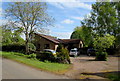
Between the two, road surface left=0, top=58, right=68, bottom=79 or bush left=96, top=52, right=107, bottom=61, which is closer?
road surface left=0, top=58, right=68, bottom=79

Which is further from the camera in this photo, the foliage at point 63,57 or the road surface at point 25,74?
the foliage at point 63,57

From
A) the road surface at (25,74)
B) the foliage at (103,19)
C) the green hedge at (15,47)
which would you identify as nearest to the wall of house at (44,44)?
the green hedge at (15,47)

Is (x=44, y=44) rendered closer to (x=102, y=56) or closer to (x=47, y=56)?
(x=47, y=56)

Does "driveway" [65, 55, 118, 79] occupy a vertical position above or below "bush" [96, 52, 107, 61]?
below

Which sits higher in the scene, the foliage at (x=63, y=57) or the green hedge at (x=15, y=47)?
the green hedge at (x=15, y=47)

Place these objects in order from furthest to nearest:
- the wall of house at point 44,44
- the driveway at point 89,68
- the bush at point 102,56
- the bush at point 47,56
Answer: the wall of house at point 44,44
the bush at point 102,56
the bush at point 47,56
the driveway at point 89,68

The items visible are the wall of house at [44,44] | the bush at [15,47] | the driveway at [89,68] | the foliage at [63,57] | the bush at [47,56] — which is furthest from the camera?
the wall of house at [44,44]

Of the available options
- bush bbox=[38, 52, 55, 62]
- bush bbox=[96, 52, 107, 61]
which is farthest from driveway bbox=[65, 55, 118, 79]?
bush bbox=[96, 52, 107, 61]

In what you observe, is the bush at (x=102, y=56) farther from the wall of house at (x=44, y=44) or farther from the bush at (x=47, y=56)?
the wall of house at (x=44, y=44)

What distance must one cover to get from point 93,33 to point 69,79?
3579 centimetres

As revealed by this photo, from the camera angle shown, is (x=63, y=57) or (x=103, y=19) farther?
(x=103, y=19)

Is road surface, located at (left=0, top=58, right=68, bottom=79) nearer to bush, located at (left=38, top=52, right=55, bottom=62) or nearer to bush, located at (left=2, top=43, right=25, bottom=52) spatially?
bush, located at (left=38, top=52, right=55, bottom=62)

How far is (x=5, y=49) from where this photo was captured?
3875 cm

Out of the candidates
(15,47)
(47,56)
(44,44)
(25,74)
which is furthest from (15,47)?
(25,74)
